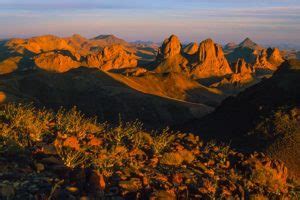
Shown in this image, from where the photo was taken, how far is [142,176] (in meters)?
11.8

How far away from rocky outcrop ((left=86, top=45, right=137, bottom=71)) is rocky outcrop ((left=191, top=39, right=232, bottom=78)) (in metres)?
27.6

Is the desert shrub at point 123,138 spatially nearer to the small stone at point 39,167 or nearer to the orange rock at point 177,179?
the orange rock at point 177,179

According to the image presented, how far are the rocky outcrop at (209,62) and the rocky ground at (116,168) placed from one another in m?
148

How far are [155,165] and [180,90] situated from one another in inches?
3983

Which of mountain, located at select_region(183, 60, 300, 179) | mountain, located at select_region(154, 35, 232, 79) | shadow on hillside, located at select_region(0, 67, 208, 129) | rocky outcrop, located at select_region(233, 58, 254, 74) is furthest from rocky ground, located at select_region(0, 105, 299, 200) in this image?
rocky outcrop, located at select_region(233, 58, 254, 74)

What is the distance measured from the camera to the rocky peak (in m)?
172

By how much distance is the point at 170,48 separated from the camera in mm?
172125

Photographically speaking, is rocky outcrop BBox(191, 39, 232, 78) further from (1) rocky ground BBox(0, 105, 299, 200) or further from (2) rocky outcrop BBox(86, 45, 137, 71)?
(1) rocky ground BBox(0, 105, 299, 200)

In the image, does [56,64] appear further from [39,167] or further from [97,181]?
[97,181]

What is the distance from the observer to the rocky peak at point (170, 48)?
6767 inches

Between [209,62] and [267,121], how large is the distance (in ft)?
483

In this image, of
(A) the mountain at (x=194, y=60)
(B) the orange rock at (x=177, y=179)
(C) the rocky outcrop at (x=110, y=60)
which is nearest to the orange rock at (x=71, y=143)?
(B) the orange rock at (x=177, y=179)

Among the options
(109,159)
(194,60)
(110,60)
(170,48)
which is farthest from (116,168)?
(110,60)

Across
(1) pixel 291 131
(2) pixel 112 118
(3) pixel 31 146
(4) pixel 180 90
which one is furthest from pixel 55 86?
(3) pixel 31 146
